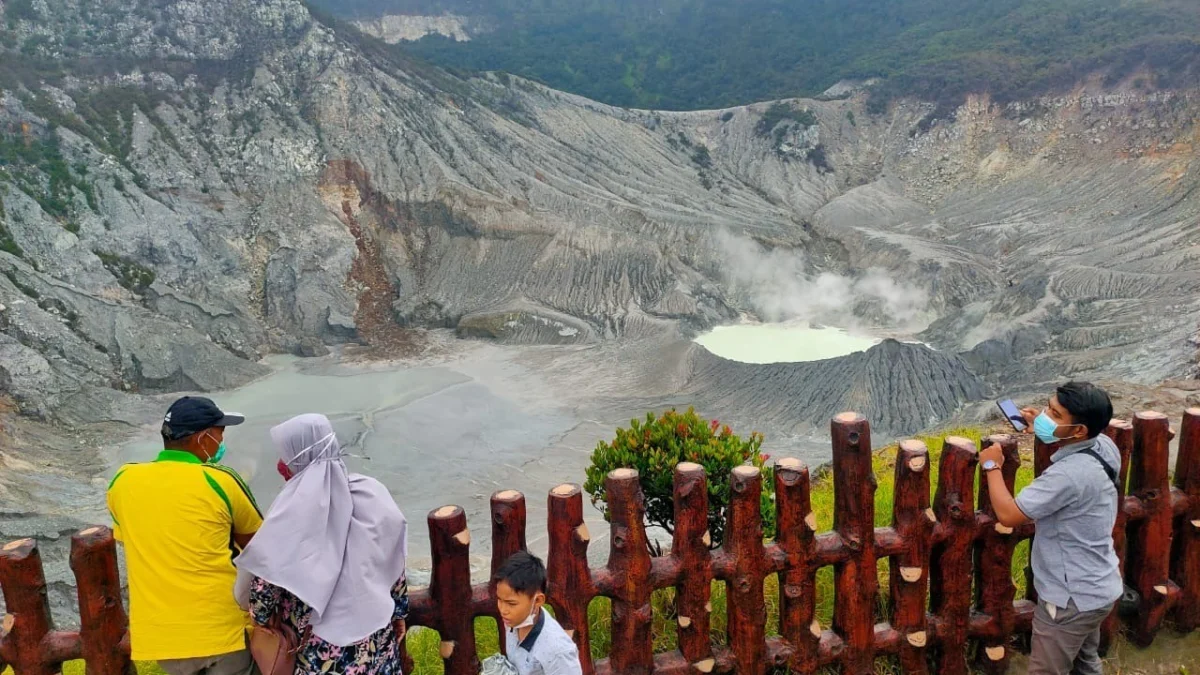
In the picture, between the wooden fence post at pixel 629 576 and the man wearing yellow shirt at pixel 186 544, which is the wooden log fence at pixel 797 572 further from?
the man wearing yellow shirt at pixel 186 544

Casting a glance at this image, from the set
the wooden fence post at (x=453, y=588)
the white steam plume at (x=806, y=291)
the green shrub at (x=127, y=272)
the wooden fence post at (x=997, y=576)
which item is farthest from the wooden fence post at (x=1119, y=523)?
the green shrub at (x=127, y=272)

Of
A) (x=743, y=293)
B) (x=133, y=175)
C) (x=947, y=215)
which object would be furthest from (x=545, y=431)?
(x=947, y=215)

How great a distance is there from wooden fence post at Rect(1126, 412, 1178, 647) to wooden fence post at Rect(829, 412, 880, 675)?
1.90 m

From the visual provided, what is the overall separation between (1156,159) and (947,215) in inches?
354

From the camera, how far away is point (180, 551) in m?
3.66

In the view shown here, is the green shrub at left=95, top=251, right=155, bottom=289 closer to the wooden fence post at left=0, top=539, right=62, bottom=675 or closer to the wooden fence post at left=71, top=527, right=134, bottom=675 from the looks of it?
the wooden fence post at left=0, top=539, right=62, bottom=675

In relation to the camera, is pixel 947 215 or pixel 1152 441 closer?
pixel 1152 441

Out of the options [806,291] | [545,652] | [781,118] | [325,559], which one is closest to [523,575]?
[545,652]

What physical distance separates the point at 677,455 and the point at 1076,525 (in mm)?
2758

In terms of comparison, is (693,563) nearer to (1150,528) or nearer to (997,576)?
(997,576)

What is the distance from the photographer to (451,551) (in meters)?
4.34

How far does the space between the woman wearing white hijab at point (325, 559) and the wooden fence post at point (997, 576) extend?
361cm

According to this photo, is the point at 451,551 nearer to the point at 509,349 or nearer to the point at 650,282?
the point at 509,349

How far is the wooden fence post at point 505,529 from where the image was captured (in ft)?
14.2
